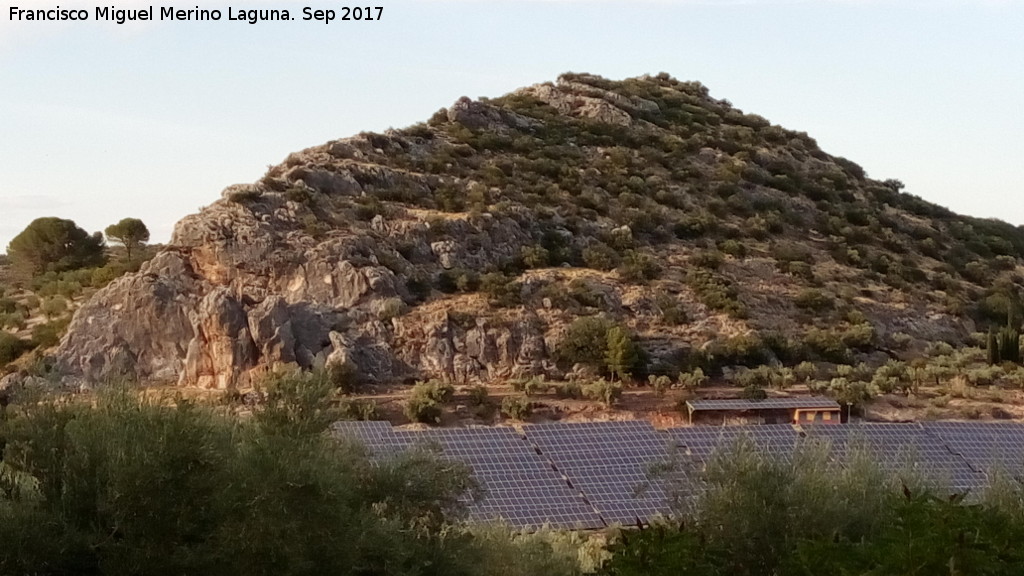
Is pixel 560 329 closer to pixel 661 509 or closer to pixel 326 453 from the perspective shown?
pixel 661 509

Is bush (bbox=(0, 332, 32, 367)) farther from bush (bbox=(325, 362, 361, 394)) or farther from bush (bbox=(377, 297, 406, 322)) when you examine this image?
bush (bbox=(377, 297, 406, 322))

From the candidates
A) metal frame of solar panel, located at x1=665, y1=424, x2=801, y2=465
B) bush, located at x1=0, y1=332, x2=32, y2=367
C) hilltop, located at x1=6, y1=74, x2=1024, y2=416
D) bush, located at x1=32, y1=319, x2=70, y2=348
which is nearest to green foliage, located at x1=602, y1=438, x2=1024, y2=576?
metal frame of solar panel, located at x1=665, y1=424, x2=801, y2=465

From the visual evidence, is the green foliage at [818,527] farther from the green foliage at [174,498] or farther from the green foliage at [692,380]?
the green foliage at [692,380]

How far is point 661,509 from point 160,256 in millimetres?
21896

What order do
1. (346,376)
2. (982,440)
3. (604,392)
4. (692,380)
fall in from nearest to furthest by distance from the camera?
1. (982,440)
2. (346,376)
3. (604,392)
4. (692,380)

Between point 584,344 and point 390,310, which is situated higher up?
point 390,310

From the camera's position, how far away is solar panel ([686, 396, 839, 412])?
3466 centimetres

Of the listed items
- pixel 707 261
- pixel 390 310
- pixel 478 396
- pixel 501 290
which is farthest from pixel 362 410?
pixel 707 261

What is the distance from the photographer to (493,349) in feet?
127

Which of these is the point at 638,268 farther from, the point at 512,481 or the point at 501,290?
the point at 512,481

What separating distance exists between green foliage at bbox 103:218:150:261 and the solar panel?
77.4ft

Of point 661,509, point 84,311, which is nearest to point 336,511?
point 661,509

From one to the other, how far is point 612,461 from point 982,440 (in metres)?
9.37

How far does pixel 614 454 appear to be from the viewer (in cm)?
2730
